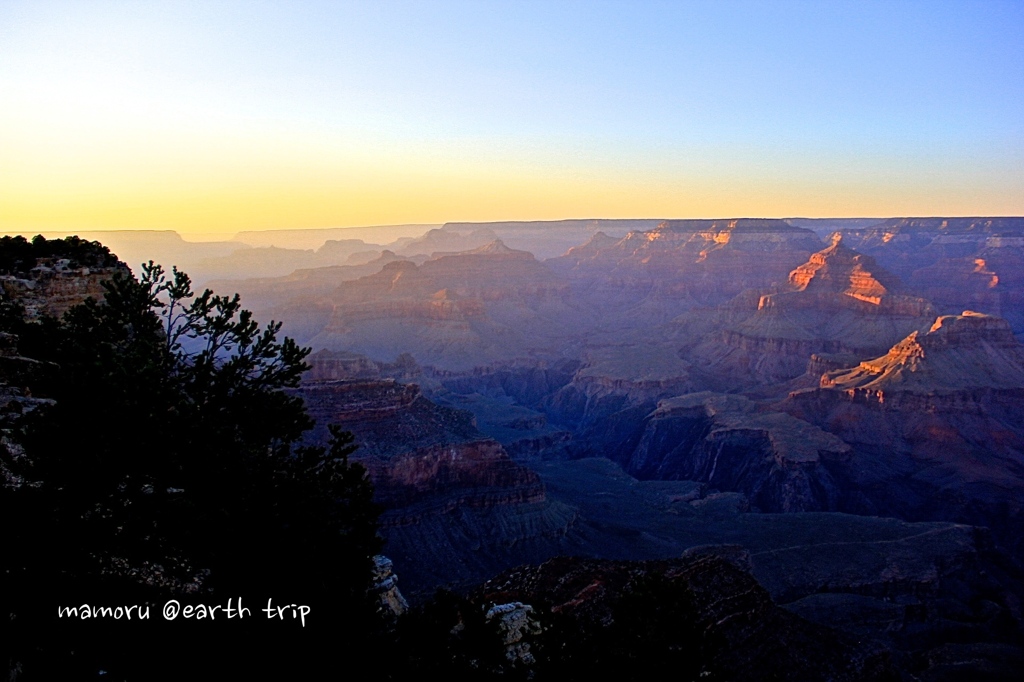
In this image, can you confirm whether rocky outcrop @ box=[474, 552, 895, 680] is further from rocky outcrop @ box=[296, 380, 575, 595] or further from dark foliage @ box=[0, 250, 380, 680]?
rocky outcrop @ box=[296, 380, 575, 595]

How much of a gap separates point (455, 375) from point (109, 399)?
134m

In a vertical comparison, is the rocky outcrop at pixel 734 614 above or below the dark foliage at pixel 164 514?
below

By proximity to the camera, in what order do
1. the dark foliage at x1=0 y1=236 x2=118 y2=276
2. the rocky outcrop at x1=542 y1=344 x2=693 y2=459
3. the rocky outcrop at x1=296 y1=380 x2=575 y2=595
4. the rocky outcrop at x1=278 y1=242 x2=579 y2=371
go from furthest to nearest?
the rocky outcrop at x1=278 y1=242 x2=579 y2=371 < the rocky outcrop at x1=542 y1=344 x2=693 y2=459 < the rocky outcrop at x1=296 y1=380 x2=575 y2=595 < the dark foliage at x1=0 y1=236 x2=118 y2=276

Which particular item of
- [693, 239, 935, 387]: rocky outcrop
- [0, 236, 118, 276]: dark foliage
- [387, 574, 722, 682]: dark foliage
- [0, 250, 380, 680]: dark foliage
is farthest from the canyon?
[0, 236, 118, 276]: dark foliage

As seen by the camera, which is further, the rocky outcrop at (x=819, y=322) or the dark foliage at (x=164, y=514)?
the rocky outcrop at (x=819, y=322)

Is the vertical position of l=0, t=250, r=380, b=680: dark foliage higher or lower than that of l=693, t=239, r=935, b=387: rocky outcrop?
higher

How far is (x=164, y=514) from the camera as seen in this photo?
14773 mm

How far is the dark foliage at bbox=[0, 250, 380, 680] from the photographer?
12867mm

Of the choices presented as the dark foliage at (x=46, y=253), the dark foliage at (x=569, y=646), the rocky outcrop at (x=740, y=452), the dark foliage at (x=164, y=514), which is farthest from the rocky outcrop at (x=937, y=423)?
the dark foliage at (x=46, y=253)

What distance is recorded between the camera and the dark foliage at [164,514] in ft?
42.2

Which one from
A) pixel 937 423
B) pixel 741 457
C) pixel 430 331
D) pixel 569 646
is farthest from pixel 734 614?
pixel 430 331

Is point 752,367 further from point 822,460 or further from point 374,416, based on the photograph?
point 374,416

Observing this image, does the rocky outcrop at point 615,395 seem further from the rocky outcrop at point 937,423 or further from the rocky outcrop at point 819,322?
the rocky outcrop at point 937,423

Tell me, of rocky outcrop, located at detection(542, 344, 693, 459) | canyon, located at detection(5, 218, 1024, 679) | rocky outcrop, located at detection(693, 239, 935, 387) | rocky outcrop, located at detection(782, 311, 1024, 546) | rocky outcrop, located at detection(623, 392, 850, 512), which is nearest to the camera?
canyon, located at detection(5, 218, 1024, 679)
